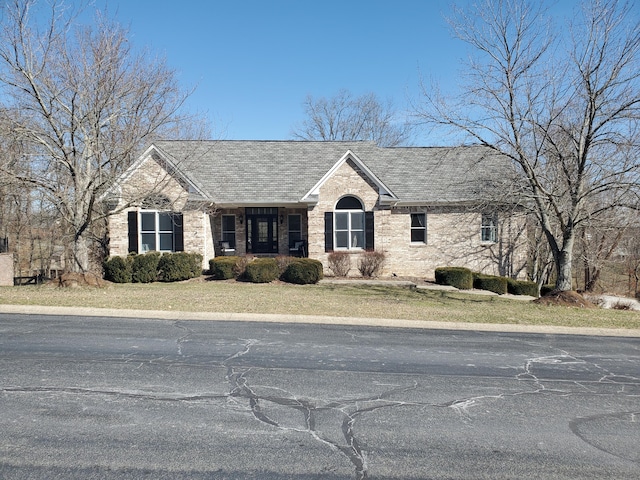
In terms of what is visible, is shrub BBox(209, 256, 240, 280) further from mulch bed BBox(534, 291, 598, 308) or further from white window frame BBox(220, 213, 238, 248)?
mulch bed BBox(534, 291, 598, 308)

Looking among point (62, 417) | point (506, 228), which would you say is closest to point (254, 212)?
point (506, 228)

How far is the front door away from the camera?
24.5 metres

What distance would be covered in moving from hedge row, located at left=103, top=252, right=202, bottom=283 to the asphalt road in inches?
424

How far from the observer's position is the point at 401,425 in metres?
5.30

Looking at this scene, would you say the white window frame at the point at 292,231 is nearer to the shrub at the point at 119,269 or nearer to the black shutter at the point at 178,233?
the black shutter at the point at 178,233

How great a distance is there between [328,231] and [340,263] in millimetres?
1644

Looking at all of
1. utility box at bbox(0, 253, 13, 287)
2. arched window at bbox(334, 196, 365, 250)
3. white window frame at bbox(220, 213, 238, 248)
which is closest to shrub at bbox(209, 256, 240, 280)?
white window frame at bbox(220, 213, 238, 248)

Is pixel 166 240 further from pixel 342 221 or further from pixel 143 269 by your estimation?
pixel 342 221

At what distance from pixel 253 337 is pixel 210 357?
1.79 m

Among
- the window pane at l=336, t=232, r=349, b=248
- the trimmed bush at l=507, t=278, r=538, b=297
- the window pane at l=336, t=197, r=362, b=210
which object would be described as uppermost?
the window pane at l=336, t=197, r=362, b=210

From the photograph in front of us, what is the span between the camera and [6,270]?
20.3 m

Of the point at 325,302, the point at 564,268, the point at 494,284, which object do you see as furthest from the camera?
the point at 494,284

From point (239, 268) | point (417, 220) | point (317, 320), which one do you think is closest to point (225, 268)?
point (239, 268)

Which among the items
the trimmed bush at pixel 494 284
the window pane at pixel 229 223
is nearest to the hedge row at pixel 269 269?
the window pane at pixel 229 223
